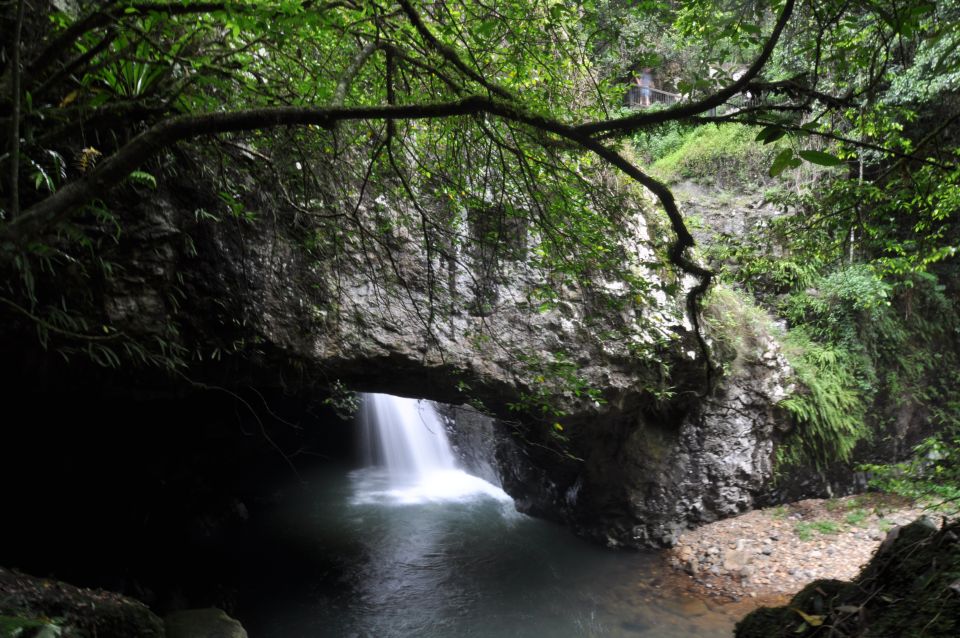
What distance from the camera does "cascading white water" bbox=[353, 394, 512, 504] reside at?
35.7ft

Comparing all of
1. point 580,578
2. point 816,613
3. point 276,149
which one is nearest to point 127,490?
point 276,149

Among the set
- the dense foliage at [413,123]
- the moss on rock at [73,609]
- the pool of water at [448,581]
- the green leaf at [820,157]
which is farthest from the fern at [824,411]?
the moss on rock at [73,609]

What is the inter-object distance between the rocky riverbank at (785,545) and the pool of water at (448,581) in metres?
0.47

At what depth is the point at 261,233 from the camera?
4.52m

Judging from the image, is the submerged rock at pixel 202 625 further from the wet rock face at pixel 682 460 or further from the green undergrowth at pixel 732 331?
the green undergrowth at pixel 732 331

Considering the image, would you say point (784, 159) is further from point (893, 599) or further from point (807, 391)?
point (807, 391)

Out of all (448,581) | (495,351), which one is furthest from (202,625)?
(495,351)

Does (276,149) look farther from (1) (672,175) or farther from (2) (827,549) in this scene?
(1) (672,175)

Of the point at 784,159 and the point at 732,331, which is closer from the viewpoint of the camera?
the point at 784,159

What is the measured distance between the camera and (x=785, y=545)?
22.1 ft

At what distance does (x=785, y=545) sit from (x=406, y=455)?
801cm

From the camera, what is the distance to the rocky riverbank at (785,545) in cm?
612

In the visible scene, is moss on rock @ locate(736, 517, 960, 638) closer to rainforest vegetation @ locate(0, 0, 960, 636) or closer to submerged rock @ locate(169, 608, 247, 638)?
rainforest vegetation @ locate(0, 0, 960, 636)

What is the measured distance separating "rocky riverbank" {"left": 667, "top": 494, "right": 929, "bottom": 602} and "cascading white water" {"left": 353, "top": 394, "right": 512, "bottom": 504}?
14.8 feet
